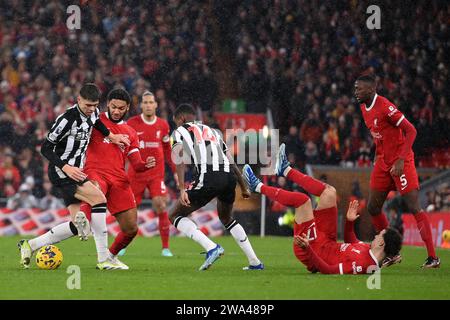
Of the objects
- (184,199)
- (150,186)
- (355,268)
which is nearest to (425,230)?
(355,268)

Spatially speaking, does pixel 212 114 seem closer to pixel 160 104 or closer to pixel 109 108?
pixel 160 104

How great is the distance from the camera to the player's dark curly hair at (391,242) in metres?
9.38

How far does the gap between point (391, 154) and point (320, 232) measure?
6.86 ft

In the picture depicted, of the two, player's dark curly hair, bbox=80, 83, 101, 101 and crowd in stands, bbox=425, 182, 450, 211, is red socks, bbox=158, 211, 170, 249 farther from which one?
crowd in stands, bbox=425, 182, 450, 211

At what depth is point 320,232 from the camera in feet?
32.7

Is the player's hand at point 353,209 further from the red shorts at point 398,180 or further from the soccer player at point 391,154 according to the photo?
the red shorts at point 398,180

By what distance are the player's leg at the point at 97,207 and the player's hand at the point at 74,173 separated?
0.12m

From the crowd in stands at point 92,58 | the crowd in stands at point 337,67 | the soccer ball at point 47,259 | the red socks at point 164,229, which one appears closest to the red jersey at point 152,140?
the red socks at point 164,229

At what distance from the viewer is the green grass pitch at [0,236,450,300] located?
799cm

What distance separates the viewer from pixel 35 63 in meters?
24.8

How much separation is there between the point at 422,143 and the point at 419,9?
6163mm

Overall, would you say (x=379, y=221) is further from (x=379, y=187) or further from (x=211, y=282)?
(x=211, y=282)

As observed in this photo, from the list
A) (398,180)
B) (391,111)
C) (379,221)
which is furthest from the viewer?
(379,221)

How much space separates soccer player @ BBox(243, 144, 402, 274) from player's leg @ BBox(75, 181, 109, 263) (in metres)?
1.70
